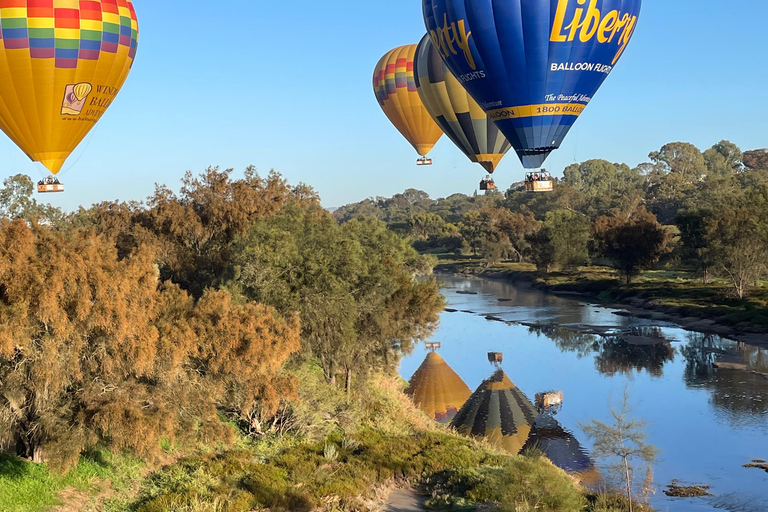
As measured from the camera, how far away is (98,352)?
19.3 metres

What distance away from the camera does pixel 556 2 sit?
29.9m

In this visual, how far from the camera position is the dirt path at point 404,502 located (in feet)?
72.9

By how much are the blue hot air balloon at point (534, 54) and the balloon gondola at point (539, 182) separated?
420 mm

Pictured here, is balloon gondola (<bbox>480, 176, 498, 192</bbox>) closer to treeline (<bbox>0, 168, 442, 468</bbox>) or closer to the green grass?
treeline (<bbox>0, 168, 442, 468</bbox>)

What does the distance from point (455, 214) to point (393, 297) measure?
159 meters

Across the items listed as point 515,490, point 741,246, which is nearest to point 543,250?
point 741,246

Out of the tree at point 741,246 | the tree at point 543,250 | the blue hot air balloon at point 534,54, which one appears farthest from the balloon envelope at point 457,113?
the tree at point 543,250

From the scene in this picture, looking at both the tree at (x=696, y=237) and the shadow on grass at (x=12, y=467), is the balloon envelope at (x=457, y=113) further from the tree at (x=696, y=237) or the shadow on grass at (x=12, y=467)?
the tree at (x=696, y=237)

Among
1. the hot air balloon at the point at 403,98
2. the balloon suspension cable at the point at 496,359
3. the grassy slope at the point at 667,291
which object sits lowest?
the balloon suspension cable at the point at 496,359

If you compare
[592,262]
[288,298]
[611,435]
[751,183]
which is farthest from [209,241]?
[751,183]

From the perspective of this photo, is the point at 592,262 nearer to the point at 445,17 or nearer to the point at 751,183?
the point at 751,183

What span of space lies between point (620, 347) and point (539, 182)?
2119cm

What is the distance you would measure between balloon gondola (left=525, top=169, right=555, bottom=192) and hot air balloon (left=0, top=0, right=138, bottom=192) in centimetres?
1775

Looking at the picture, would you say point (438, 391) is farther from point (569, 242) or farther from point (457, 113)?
point (569, 242)
